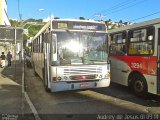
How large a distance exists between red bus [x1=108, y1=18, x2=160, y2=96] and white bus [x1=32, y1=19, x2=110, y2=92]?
107 cm

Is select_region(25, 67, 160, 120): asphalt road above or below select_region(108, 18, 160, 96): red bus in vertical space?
below

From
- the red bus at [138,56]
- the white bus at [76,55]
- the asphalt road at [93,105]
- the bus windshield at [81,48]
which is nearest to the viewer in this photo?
the asphalt road at [93,105]

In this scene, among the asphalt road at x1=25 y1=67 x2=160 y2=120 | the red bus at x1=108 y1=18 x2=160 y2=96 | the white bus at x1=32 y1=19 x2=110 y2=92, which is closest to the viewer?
the asphalt road at x1=25 y1=67 x2=160 y2=120

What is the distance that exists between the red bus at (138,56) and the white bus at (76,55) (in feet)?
3.50

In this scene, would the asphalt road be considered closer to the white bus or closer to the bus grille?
the white bus

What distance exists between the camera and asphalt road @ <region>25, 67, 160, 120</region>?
9320mm

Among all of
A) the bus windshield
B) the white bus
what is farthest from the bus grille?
the bus windshield

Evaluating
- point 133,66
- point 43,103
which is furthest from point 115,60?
point 43,103

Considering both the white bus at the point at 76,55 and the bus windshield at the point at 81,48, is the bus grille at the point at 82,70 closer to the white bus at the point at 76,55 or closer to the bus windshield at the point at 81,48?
the white bus at the point at 76,55

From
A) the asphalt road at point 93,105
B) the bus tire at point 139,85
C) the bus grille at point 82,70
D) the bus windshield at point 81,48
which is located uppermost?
the bus windshield at point 81,48

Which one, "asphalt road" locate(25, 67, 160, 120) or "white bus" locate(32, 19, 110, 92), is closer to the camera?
"asphalt road" locate(25, 67, 160, 120)

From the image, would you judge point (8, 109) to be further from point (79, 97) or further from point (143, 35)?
point (143, 35)

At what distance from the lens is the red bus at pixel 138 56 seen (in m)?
11.2

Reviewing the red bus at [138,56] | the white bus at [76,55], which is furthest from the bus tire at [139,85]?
the white bus at [76,55]
